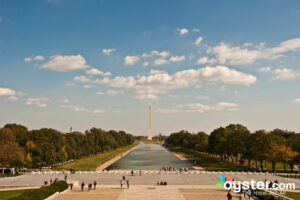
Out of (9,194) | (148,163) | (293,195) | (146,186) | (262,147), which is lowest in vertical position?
(148,163)

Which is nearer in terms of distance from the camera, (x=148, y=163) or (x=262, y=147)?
(x=262, y=147)

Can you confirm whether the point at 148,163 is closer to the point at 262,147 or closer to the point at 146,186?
the point at 262,147

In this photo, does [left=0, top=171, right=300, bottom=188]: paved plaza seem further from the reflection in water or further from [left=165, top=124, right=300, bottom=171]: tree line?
the reflection in water

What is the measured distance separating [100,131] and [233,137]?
87349 mm

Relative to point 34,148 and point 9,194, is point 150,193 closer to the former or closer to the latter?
point 9,194

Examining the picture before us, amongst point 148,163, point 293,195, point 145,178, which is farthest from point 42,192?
point 148,163

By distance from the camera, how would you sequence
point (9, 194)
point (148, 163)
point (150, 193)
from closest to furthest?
point (150, 193) → point (9, 194) → point (148, 163)

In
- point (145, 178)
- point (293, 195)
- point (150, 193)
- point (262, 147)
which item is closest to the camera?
point (293, 195)

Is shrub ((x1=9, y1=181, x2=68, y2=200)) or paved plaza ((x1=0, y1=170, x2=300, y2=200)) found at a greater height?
shrub ((x1=9, y1=181, x2=68, y2=200))

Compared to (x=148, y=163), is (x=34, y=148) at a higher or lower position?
higher

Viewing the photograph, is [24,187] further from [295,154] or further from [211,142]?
[211,142]

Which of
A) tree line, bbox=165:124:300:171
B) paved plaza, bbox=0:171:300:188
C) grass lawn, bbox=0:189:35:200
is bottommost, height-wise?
paved plaza, bbox=0:171:300:188

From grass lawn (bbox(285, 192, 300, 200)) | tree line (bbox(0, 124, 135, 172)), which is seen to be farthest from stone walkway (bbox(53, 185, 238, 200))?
tree line (bbox(0, 124, 135, 172))

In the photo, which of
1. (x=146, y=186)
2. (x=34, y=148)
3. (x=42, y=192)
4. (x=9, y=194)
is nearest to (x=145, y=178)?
(x=146, y=186)
